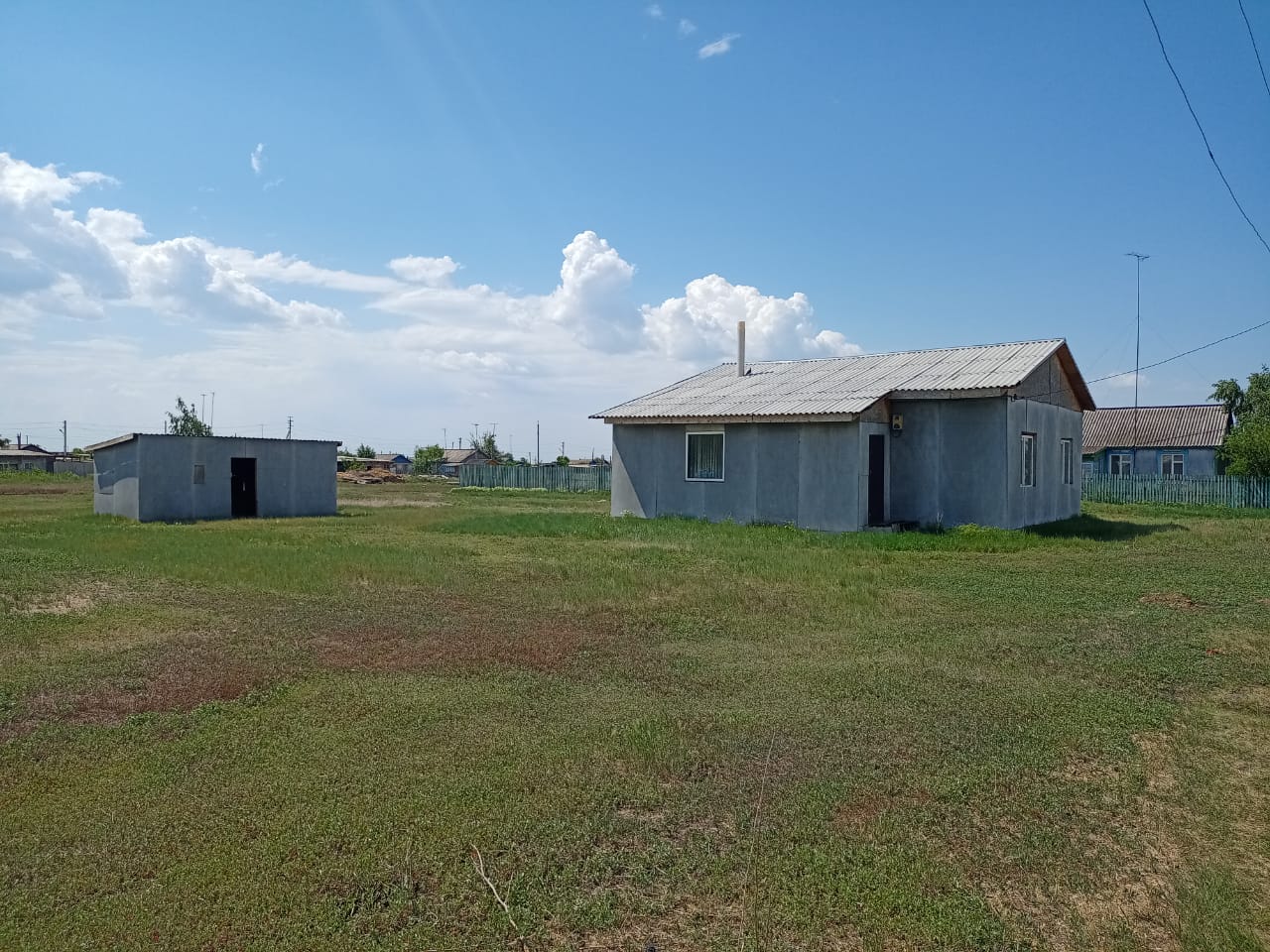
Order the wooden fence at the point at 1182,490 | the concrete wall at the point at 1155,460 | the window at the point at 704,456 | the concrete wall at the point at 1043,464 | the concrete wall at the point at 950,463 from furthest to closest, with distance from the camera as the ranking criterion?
the concrete wall at the point at 1155,460, the wooden fence at the point at 1182,490, the window at the point at 704,456, the concrete wall at the point at 1043,464, the concrete wall at the point at 950,463

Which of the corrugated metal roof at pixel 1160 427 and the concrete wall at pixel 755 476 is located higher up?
the corrugated metal roof at pixel 1160 427

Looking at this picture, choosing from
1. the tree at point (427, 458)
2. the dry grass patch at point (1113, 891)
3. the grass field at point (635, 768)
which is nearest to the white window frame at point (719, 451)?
the grass field at point (635, 768)

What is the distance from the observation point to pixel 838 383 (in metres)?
21.5

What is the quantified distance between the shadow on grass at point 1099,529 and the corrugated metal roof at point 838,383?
11.0 feet

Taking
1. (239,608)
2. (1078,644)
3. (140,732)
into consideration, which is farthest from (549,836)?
(239,608)

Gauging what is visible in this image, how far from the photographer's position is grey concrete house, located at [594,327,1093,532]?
18.6 meters

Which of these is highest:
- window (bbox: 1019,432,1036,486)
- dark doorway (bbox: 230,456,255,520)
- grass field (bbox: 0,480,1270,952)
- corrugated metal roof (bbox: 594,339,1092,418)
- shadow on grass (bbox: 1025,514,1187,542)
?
corrugated metal roof (bbox: 594,339,1092,418)

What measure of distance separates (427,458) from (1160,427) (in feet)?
178

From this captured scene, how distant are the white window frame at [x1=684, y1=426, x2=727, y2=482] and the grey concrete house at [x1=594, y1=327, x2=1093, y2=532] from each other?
0.03 metres

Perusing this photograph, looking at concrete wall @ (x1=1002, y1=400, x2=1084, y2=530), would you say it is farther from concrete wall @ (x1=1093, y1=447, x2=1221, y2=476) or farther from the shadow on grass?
concrete wall @ (x1=1093, y1=447, x2=1221, y2=476)

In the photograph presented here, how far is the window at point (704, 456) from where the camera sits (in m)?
21.0

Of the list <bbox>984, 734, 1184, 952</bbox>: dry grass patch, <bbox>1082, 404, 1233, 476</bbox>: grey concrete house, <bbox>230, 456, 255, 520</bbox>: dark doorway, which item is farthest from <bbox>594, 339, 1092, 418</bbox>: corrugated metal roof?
<bbox>1082, 404, 1233, 476</bbox>: grey concrete house

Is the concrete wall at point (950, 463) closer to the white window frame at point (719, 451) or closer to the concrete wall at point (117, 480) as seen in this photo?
the white window frame at point (719, 451)

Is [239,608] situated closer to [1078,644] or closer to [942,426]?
[1078,644]
